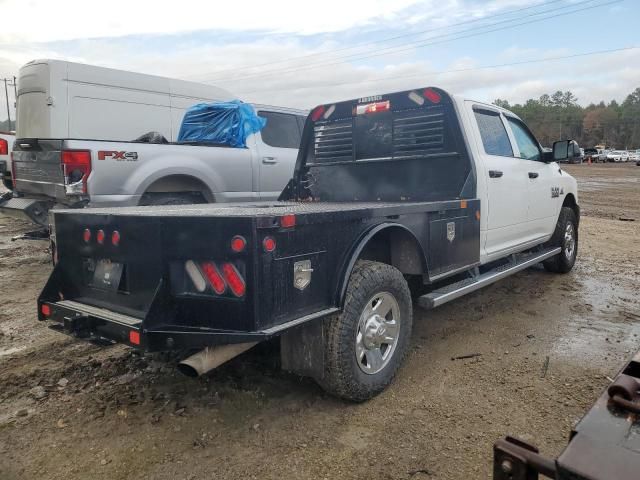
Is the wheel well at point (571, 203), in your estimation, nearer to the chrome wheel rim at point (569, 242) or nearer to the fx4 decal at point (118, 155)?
the chrome wheel rim at point (569, 242)

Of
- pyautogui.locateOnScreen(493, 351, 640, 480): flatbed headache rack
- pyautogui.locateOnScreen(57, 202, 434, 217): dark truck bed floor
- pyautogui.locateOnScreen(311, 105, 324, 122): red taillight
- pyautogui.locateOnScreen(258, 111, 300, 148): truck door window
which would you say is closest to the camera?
pyautogui.locateOnScreen(493, 351, 640, 480): flatbed headache rack

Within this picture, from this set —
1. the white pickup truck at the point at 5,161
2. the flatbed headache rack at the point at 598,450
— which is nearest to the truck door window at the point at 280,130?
the white pickup truck at the point at 5,161

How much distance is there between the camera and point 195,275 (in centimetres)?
274

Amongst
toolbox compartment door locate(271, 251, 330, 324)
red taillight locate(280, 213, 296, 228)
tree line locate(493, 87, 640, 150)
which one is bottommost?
toolbox compartment door locate(271, 251, 330, 324)

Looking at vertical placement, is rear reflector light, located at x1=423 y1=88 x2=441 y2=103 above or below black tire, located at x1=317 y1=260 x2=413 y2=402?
above

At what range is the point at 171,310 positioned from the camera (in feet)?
9.22

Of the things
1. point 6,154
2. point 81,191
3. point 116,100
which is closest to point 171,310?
point 81,191

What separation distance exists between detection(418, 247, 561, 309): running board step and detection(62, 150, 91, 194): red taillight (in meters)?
3.80

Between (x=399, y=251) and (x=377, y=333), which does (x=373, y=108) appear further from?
(x=377, y=333)

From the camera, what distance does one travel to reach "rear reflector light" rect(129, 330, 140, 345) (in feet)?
8.87

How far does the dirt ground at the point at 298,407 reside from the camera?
2.71 metres

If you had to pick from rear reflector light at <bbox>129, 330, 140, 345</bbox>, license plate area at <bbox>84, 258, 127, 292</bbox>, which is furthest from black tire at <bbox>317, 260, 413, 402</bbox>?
license plate area at <bbox>84, 258, 127, 292</bbox>

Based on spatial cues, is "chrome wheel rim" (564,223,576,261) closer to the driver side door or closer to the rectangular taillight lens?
the driver side door

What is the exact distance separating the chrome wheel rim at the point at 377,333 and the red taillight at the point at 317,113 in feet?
8.70
